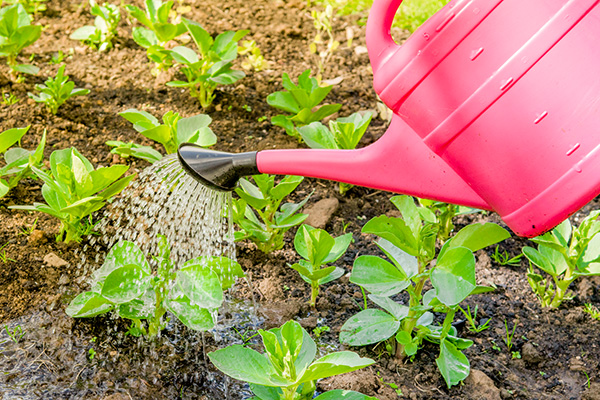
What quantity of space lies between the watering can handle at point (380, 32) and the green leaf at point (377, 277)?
41cm

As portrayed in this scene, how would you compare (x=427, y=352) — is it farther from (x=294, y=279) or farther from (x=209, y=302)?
(x=209, y=302)

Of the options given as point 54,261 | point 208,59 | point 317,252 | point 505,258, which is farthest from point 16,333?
point 505,258

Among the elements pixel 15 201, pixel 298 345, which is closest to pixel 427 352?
pixel 298 345

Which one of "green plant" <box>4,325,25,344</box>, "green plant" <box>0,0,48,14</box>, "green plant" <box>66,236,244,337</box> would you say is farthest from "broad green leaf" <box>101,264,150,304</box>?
"green plant" <box>0,0,48,14</box>

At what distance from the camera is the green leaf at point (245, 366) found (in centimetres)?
121

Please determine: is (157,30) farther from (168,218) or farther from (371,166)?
(371,166)

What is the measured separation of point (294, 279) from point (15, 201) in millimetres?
822

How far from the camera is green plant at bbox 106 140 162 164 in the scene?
1.87 metres

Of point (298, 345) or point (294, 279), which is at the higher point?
point (298, 345)

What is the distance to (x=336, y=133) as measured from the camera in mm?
1955

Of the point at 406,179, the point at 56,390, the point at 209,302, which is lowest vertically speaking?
the point at 56,390

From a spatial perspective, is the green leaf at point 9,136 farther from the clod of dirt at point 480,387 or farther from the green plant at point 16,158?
the clod of dirt at point 480,387

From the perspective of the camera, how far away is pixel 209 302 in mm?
1386

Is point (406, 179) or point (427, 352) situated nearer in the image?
point (406, 179)
